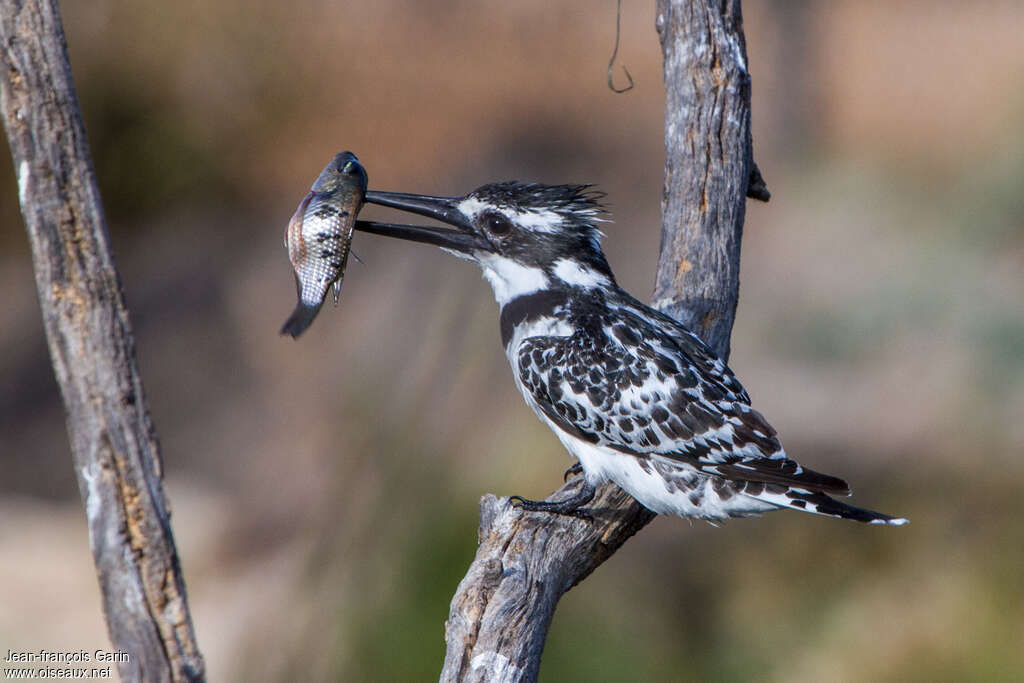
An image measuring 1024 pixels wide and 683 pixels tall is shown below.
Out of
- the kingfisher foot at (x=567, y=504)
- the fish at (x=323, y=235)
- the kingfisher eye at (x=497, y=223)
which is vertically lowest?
the kingfisher foot at (x=567, y=504)

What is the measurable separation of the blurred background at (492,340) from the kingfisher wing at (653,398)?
97.7 inches

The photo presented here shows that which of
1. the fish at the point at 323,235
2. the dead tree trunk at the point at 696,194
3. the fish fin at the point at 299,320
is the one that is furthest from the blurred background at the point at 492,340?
the fish fin at the point at 299,320

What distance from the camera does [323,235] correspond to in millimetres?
3016

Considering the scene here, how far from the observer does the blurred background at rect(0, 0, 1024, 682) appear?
6.00m

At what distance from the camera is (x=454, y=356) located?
25.9ft

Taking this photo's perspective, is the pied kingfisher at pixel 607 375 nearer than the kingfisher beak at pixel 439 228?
Yes

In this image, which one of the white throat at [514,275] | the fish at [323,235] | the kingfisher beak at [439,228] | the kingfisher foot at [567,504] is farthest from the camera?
the white throat at [514,275]

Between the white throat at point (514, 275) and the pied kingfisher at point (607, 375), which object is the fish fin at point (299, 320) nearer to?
the pied kingfisher at point (607, 375)

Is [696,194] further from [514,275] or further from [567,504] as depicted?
[567,504]

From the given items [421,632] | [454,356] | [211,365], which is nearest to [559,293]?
[421,632]

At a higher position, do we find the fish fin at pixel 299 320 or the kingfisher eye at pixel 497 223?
the kingfisher eye at pixel 497 223

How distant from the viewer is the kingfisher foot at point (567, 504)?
3264mm

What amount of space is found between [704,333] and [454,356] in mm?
4131

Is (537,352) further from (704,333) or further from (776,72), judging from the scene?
(776,72)
